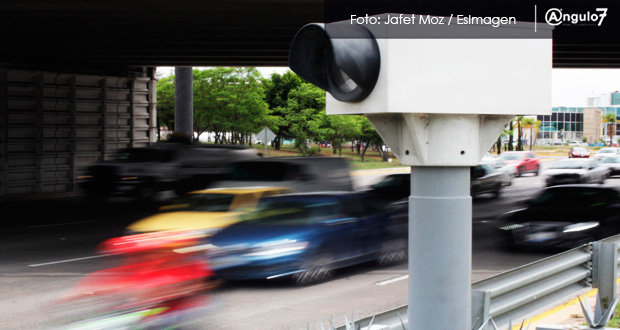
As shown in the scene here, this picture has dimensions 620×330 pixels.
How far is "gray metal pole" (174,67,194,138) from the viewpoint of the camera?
103 ft

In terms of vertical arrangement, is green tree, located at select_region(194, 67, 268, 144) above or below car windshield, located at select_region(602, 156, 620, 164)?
above

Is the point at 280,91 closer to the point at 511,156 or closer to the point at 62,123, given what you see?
the point at 511,156

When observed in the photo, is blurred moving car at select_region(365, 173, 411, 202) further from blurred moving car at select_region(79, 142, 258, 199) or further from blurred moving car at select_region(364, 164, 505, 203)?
blurred moving car at select_region(79, 142, 258, 199)

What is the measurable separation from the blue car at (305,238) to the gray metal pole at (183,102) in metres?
21.1

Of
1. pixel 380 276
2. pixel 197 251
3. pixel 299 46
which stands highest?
pixel 299 46

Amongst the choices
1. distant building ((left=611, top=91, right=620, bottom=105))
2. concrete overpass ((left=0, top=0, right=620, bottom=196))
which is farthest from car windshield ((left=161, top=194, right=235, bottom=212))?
distant building ((left=611, top=91, right=620, bottom=105))

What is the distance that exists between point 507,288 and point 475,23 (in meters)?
3.13

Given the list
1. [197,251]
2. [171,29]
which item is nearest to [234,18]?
[171,29]

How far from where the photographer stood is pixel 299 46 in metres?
2.65

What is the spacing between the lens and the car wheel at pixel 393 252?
37.8ft

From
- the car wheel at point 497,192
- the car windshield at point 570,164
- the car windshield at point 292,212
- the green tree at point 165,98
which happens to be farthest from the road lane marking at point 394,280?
the green tree at point 165,98

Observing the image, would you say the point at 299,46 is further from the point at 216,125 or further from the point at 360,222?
the point at 216,125

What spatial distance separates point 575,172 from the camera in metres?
29.6

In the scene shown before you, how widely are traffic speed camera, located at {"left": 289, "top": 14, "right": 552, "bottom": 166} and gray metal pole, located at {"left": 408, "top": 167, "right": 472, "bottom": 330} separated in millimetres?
79
